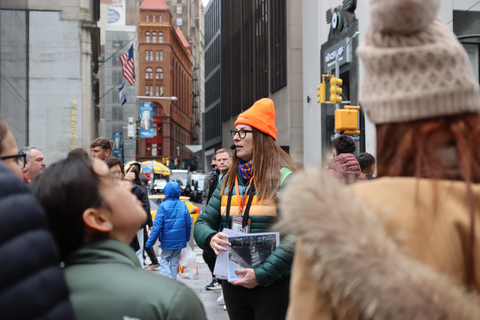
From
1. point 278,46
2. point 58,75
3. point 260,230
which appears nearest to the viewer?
point 260,230

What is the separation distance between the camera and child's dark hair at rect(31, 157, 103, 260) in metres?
1.74

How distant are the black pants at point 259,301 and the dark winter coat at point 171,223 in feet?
18.2

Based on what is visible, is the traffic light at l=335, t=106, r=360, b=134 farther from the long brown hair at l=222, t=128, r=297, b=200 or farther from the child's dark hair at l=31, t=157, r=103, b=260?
the child's dark hair at l=31, t=157, r=103, b=260

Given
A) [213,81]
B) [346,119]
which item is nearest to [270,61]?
[346,119]

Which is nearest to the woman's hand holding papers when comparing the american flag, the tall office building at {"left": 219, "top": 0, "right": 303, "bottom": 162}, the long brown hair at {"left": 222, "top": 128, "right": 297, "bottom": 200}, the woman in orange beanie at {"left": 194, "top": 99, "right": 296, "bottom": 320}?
the woman in orange beanie at {"left": 194, "top": 99, "right": 296, "bottom": 320}

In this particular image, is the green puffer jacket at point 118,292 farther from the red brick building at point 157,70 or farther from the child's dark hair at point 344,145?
the red brick building at point 157,70

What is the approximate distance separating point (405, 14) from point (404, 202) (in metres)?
0.50

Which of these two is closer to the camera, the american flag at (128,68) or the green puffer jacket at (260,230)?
the green puffer jacket at (260,230)

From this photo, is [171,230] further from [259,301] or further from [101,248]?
[101,248]

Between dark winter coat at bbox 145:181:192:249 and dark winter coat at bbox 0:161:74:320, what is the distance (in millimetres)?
7597

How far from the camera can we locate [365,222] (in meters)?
1.28

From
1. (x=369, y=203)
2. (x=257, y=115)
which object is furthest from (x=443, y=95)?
(x=257, y=115)

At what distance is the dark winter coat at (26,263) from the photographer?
4.52ft

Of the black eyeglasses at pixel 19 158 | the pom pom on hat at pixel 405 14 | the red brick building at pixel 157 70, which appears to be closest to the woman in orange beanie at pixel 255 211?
the black eyeglasses at pixel 19 158
